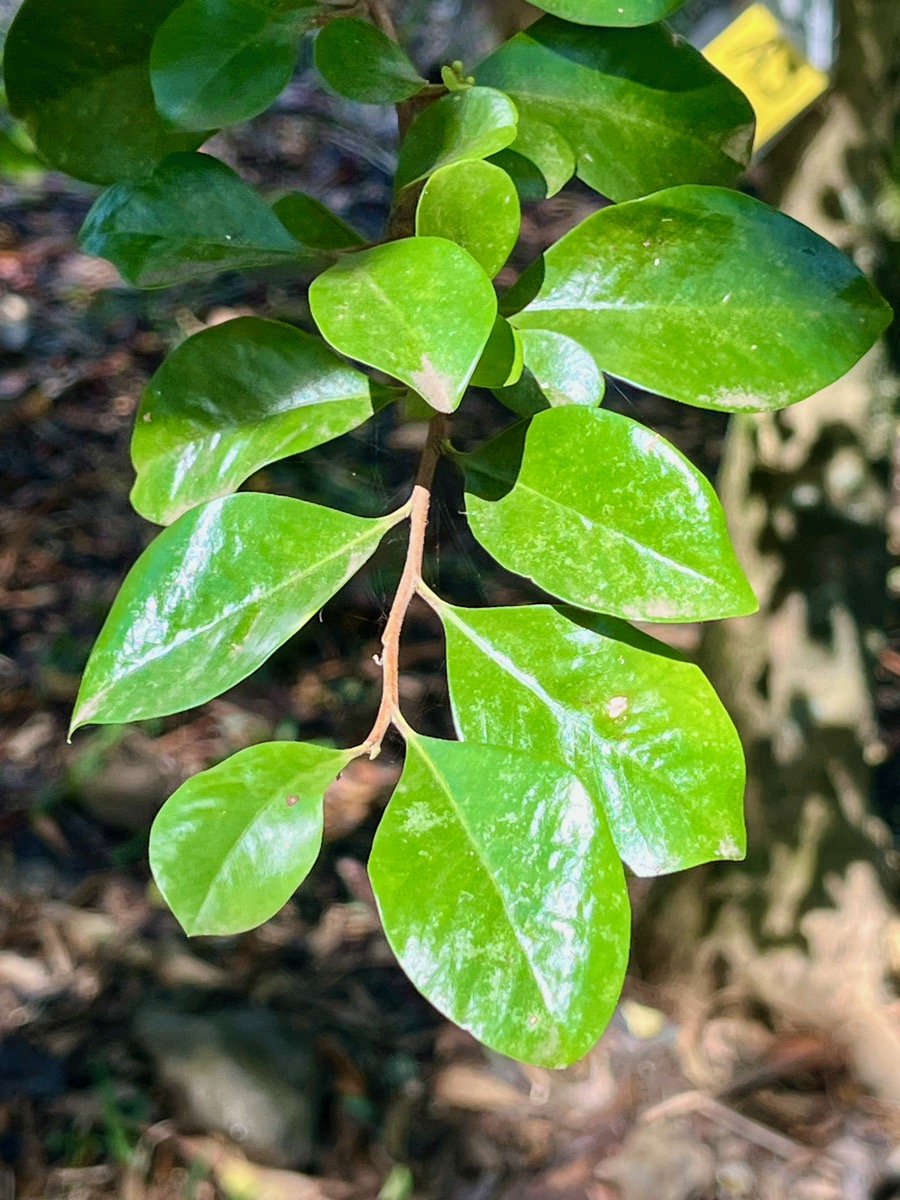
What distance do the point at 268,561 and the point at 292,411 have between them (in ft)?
0.25

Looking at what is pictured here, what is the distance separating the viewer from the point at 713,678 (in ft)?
4.95

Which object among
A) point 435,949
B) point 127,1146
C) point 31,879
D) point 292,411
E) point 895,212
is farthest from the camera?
point 31,879

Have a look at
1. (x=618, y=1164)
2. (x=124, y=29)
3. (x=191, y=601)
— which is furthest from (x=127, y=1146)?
(x=124, y=29)

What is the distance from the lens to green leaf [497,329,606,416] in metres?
0.42

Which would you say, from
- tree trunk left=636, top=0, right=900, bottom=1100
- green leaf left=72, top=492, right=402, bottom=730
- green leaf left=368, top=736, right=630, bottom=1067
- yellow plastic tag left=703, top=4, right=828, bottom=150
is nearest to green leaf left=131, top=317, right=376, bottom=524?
green leaf left=72, top=492, right=402, bottom=730

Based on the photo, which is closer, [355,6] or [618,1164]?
[355,6]

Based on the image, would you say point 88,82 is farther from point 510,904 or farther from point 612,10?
point 510,904

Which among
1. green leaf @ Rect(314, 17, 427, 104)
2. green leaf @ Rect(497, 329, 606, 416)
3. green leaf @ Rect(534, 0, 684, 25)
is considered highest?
green leaf @ Rect(534, 0, 684, 25)

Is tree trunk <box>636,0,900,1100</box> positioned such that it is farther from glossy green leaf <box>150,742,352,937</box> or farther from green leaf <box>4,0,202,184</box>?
glossy green leaf <box>150,742,352,937</box>

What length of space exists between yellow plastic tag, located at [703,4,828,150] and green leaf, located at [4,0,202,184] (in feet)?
1.83

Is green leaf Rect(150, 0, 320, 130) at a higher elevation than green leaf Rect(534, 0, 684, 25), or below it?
below

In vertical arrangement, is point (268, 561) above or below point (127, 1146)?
above

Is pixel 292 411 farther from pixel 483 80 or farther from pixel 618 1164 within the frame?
pixel 618 1164

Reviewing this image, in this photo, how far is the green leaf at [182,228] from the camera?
42cm
